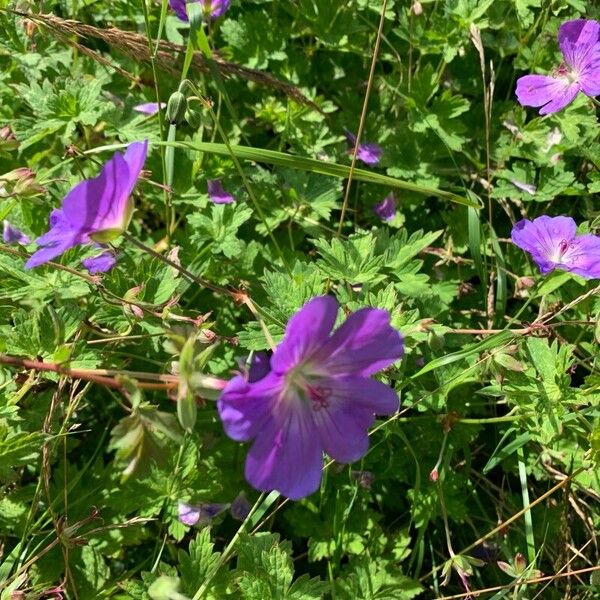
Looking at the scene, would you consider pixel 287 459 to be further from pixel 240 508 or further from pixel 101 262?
pixel 101 262

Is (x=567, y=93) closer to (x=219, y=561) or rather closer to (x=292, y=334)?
(x=292, y=334)

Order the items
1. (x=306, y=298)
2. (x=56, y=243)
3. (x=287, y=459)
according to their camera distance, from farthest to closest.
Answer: (x=306, y=298), (x=56, y=243), (x=287, y=459)

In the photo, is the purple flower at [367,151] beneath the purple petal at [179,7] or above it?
beneath

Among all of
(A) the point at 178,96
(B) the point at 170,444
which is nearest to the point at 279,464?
(B) the point at 170,444

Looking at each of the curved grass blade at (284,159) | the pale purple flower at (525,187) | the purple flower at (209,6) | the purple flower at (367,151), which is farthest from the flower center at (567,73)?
the purple flower at (209,6)

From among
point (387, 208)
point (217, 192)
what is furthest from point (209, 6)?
point (387, 208)

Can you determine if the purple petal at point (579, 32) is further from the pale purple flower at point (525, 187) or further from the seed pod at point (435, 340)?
the seed pod at point (435, 340)
